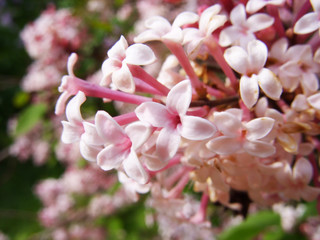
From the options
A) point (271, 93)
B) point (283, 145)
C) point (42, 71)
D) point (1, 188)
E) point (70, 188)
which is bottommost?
point (1, 188)

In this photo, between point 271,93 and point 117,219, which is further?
point 117,219

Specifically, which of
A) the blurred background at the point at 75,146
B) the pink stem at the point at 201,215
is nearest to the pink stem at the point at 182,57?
the pink stem at the point at 201,215

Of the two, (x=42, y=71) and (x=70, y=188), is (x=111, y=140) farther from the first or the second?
(x=70, y=188)

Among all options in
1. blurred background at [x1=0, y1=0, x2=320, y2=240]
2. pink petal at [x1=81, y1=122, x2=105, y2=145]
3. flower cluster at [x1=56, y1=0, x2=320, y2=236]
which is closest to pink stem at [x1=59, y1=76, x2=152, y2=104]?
flower cluster at [x1=56, y1=0, x2=320, y2=236]

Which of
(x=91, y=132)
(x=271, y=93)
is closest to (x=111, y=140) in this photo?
(x=91, y=132)

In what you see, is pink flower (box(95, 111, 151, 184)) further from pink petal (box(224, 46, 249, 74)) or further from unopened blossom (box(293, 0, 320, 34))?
unopened blossom (box(293, 0, 320, 34))

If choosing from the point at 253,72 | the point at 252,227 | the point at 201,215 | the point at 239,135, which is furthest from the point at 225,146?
the point at 252,227
